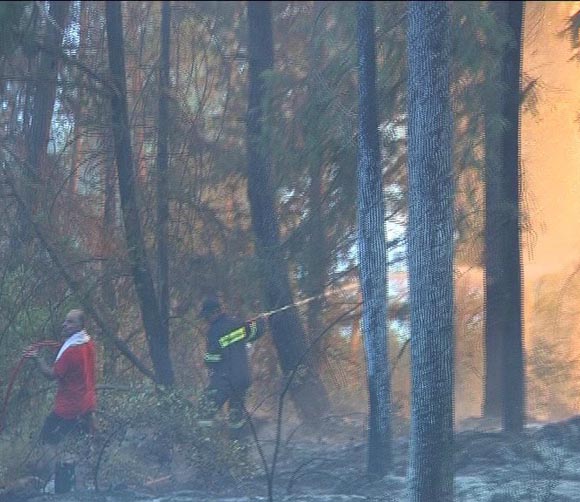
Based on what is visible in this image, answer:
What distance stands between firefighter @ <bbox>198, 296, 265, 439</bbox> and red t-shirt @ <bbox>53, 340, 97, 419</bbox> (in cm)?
114

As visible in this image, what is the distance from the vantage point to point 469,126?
403 inches

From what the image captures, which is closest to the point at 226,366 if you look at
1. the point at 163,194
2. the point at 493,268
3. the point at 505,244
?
the point at 163,194

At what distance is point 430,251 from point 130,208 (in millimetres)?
4637

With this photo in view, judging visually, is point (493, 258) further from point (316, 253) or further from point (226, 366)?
point (226, 366)

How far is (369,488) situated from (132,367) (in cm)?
359

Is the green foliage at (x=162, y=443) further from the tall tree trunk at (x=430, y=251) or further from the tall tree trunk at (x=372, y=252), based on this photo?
the tall tree trunk at (x=430, y=251)

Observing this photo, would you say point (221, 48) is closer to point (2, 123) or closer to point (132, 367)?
point (2, 123)

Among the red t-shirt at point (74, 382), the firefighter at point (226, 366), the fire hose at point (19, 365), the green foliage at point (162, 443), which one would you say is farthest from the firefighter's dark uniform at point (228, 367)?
the fire hose at point (19, 365)

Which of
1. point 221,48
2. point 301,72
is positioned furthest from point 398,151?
point 221,48

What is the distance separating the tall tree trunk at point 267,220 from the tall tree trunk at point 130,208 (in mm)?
1357

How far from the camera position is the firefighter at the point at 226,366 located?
Result: 9.49 m

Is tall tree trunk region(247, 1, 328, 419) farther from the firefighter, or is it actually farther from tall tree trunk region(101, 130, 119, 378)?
tall tree trunk region(101, 130, 119, 378)

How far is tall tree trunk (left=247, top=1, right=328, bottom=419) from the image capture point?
11.4 meters

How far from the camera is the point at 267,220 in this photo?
1182cm
